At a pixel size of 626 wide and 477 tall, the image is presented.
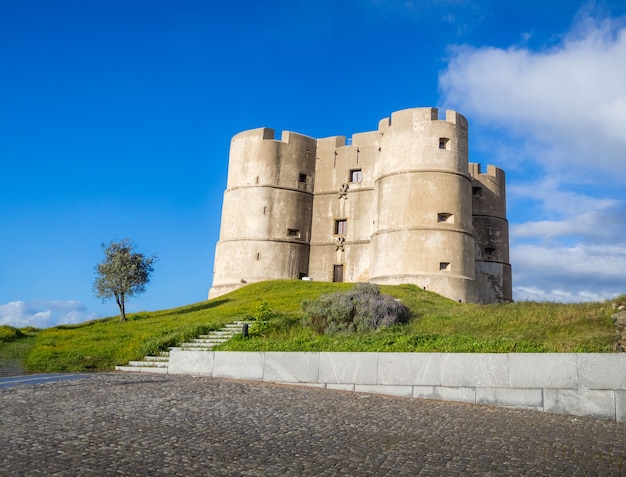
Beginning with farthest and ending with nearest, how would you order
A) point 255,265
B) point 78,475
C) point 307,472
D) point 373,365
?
point 255,265 < point 373,365 < point 307,472 < point 78,475

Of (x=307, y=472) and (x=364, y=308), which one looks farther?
(x=364, y=308)

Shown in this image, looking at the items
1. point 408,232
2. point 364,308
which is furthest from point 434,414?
point 408,232

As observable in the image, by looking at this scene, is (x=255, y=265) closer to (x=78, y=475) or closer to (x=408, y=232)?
(x=408, y=232)

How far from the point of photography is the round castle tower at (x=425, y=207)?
32.5 meters

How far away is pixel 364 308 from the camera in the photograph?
17250mm

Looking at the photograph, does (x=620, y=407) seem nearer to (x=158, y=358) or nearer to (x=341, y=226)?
(x=158, y=358)

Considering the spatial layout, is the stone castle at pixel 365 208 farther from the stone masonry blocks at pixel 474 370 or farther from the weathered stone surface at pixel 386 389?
the stone masonry blocks at pixel 474 370

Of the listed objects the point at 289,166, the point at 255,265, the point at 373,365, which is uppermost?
the point at 289,166

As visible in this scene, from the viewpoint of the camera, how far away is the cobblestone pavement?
6.02 meters

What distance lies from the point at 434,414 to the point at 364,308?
7.57 metres

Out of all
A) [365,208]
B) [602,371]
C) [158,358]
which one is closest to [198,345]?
[158,358]

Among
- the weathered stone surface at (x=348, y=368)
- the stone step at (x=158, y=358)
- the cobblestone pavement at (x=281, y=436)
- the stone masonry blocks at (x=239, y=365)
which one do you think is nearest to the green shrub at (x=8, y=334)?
the stone step at (x=158, y=358)

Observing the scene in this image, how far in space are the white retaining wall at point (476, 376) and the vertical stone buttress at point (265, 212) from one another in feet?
79.7

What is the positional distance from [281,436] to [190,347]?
11.3 meters
